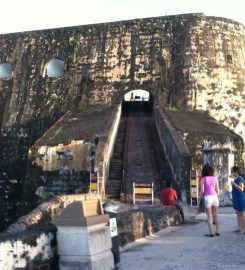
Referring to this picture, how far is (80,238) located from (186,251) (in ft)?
6.51

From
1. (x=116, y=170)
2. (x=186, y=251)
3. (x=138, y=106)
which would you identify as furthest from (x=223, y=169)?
(x=138, y=106)

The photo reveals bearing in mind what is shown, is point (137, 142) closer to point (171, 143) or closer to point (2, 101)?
point (171, 143)

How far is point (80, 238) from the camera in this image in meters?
4.70

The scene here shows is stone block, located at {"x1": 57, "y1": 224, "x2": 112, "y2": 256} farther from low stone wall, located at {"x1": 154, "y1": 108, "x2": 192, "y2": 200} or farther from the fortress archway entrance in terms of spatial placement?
the fortress archway entrance

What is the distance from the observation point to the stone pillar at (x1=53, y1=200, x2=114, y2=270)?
15.4 feet

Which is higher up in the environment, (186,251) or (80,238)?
(80,238)

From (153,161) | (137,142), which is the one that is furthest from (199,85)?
(153,161)

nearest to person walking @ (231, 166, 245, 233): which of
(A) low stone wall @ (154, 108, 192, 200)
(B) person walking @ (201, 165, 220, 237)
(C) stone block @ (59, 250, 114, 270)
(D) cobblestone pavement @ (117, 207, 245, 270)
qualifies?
(D) cobblestone pavement @ (117, 207, 245, 270)

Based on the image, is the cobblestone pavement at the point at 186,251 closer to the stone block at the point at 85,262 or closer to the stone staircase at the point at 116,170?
the stone block at the point at 85,262

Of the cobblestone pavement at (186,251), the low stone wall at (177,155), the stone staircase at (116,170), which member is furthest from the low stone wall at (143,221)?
the stone staircase at (116,170)

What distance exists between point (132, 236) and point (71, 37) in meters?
18.3

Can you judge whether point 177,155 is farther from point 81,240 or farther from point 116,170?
point 81,240

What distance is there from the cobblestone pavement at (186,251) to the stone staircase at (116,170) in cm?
597

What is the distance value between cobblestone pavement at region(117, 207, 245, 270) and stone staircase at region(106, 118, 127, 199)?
19.6 ft
